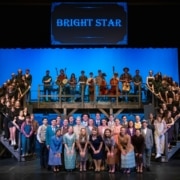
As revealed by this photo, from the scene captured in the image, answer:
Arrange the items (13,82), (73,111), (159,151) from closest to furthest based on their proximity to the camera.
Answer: (159,151)
(13,82)
(73,111)

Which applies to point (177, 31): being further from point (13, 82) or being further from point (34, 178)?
point (34, 178)

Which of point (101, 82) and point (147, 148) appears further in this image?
point (101, 82)

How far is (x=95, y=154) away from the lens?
1048 centimetres

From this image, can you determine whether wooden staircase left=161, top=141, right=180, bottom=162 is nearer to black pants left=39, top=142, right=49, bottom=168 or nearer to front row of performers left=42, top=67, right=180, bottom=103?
front row of performers left=42, top=67, right=180, bottom=103

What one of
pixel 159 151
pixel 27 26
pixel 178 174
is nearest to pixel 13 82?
pixel 27 26

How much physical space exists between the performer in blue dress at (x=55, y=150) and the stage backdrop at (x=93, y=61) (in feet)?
24.0

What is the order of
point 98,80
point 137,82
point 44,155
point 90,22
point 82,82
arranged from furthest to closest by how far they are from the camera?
point 90,22
point 98,80
point 82,82
point 137,82
point 44,155

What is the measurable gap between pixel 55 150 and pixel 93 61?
25.8ft

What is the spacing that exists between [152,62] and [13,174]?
940 centimetres

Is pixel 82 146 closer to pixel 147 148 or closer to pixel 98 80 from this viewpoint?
pixel 147 148

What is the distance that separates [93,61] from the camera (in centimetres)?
1783

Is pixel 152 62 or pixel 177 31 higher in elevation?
pixel 177 31

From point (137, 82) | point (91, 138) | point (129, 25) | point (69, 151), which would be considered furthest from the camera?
point (129, 25)

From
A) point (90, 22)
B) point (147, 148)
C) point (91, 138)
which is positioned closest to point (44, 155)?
point (91, 138)
